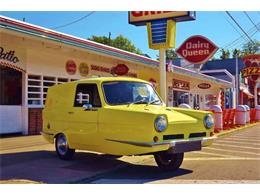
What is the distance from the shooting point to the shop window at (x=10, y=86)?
15.4 meters

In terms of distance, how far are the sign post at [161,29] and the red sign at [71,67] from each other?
376cm

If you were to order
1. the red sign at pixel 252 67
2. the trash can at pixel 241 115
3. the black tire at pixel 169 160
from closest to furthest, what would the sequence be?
the black tire at pixel 169 160, the trash can at pixel 241 115, the red sign at pixel 252 67

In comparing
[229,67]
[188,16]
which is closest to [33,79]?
[188,16]

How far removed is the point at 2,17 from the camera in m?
12.8

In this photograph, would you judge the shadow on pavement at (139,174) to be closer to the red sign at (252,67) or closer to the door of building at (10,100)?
the door of building at (10,100)

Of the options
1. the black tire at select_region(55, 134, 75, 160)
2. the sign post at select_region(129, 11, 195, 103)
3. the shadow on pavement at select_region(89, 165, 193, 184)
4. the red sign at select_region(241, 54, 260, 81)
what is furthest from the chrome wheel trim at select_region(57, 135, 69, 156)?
the red sign at select_region(241, 54, 260, 81)

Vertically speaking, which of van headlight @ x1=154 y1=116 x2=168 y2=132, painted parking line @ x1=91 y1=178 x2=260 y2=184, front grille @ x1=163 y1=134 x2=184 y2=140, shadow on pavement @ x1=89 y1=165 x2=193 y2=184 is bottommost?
painted parking line @ x1=91 y1=178 x2=260 y2=184

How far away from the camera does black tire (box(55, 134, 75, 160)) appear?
9.95m

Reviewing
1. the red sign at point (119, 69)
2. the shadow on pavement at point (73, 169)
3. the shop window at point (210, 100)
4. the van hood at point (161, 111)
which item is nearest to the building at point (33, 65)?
the red sign at point (119, 69)

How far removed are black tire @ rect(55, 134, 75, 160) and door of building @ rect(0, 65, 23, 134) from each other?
18.0 feet

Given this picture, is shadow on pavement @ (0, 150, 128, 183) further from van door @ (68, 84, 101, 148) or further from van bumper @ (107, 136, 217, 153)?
van bumper @ (107, 136, 217, 153)

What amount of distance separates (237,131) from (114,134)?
12448 millimetres

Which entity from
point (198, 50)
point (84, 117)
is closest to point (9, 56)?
point (84, 117)

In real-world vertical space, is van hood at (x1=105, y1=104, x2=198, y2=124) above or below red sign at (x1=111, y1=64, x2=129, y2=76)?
below
